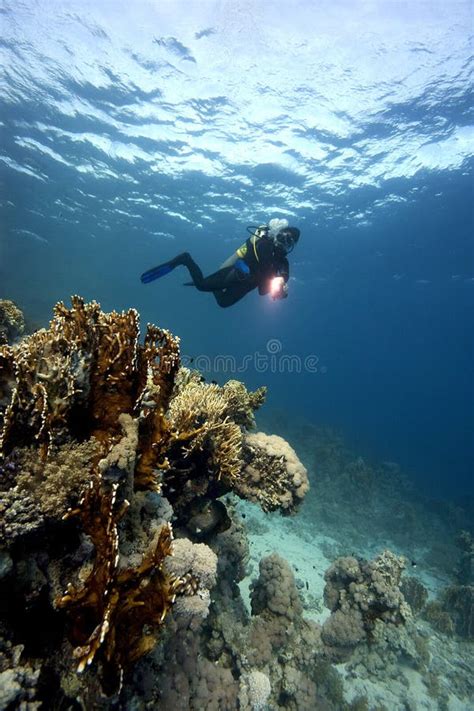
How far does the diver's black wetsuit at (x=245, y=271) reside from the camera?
1030cm

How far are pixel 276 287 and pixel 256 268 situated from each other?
77.3 inches

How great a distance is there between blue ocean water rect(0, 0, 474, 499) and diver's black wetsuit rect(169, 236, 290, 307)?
2.52 m

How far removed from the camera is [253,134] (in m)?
20.6

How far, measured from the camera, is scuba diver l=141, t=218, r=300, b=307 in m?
10.1

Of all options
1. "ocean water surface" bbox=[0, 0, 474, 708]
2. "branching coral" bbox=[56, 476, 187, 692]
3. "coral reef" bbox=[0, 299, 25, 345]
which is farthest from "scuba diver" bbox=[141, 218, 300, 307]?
"branching coral" bbox=[56, 476, 187, 692]

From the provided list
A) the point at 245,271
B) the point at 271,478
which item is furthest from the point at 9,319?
the point at 271,478

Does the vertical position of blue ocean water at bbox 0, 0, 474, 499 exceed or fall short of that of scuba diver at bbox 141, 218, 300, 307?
it exceeds it

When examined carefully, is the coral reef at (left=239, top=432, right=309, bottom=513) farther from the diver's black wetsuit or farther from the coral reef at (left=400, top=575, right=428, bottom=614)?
the coral reef at (left=400, top=575, right=428, bottom=614)

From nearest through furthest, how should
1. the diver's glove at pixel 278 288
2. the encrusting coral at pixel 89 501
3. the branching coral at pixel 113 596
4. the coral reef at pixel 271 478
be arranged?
1. the branching coral at pixel 113 596
2. the encrusting coral at pixel 89 501
3. the coral reef at pixel 271 478
4. the diver's glove at pixel 278 288

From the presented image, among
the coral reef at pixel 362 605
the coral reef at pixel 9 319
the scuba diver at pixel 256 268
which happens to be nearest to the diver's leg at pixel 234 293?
the scuba diver at pixel 256 268

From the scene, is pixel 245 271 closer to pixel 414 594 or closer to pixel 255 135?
pixel 414 594

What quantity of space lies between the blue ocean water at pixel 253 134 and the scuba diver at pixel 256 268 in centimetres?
263

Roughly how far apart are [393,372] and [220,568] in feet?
447

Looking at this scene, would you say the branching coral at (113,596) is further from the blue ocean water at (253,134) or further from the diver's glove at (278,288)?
the blue ocean water at (253,134)
